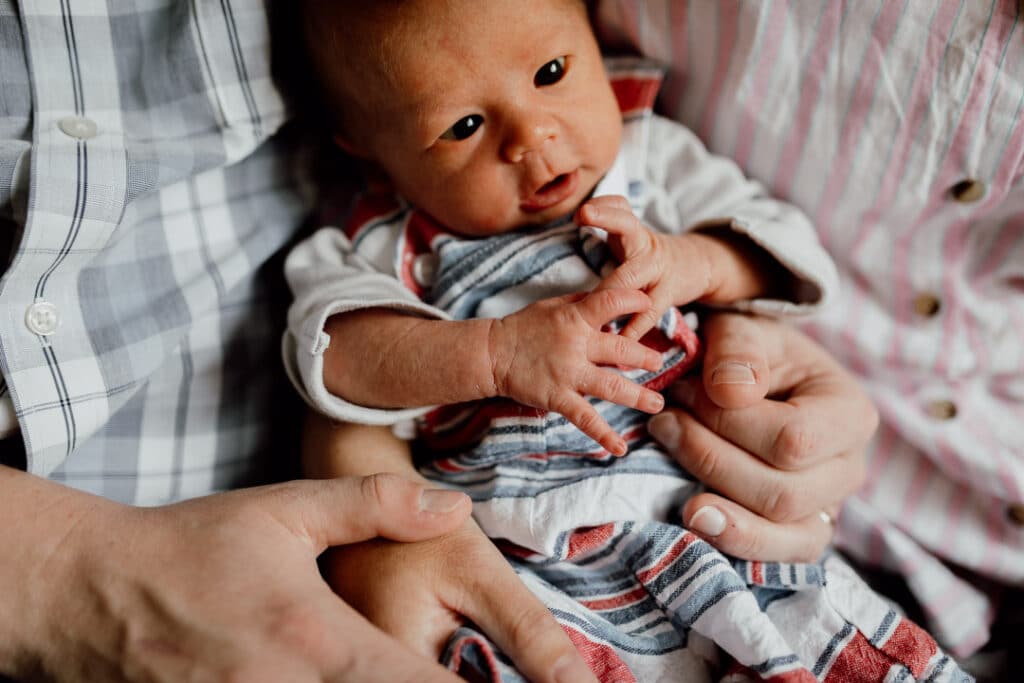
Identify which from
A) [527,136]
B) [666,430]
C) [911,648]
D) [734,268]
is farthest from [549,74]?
[911,648]

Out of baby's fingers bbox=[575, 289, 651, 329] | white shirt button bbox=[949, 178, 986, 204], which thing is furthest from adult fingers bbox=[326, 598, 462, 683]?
white shirt button bbox=[949, 178, 986, 204]

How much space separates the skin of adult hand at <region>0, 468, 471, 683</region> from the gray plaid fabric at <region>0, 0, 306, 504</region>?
0.16 meters

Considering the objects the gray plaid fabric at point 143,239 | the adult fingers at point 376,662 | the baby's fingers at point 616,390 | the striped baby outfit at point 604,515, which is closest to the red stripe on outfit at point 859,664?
the striped baby outfit at point 604,515

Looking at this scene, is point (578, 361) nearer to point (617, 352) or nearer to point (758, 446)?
point (617, 352)

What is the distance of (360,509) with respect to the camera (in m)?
0.92

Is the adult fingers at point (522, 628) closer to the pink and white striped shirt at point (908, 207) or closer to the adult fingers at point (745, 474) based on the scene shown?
the adult fingers at point (745, 474)

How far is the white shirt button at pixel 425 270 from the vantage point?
1196 millimetres

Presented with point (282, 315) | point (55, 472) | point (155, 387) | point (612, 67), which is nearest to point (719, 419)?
point (612, 67)

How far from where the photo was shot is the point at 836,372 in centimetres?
116

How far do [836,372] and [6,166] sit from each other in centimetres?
109

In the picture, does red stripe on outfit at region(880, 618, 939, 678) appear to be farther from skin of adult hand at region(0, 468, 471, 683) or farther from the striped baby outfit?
skin of adult hand at region(0, 468, 471, 683)

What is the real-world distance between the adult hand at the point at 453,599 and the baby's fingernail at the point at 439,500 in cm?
5

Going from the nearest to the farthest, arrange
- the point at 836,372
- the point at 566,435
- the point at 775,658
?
the point at 775,658 → the point at 566,435 → the point at 836,372

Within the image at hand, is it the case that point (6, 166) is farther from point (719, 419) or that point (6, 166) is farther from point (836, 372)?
point (836, 372)
